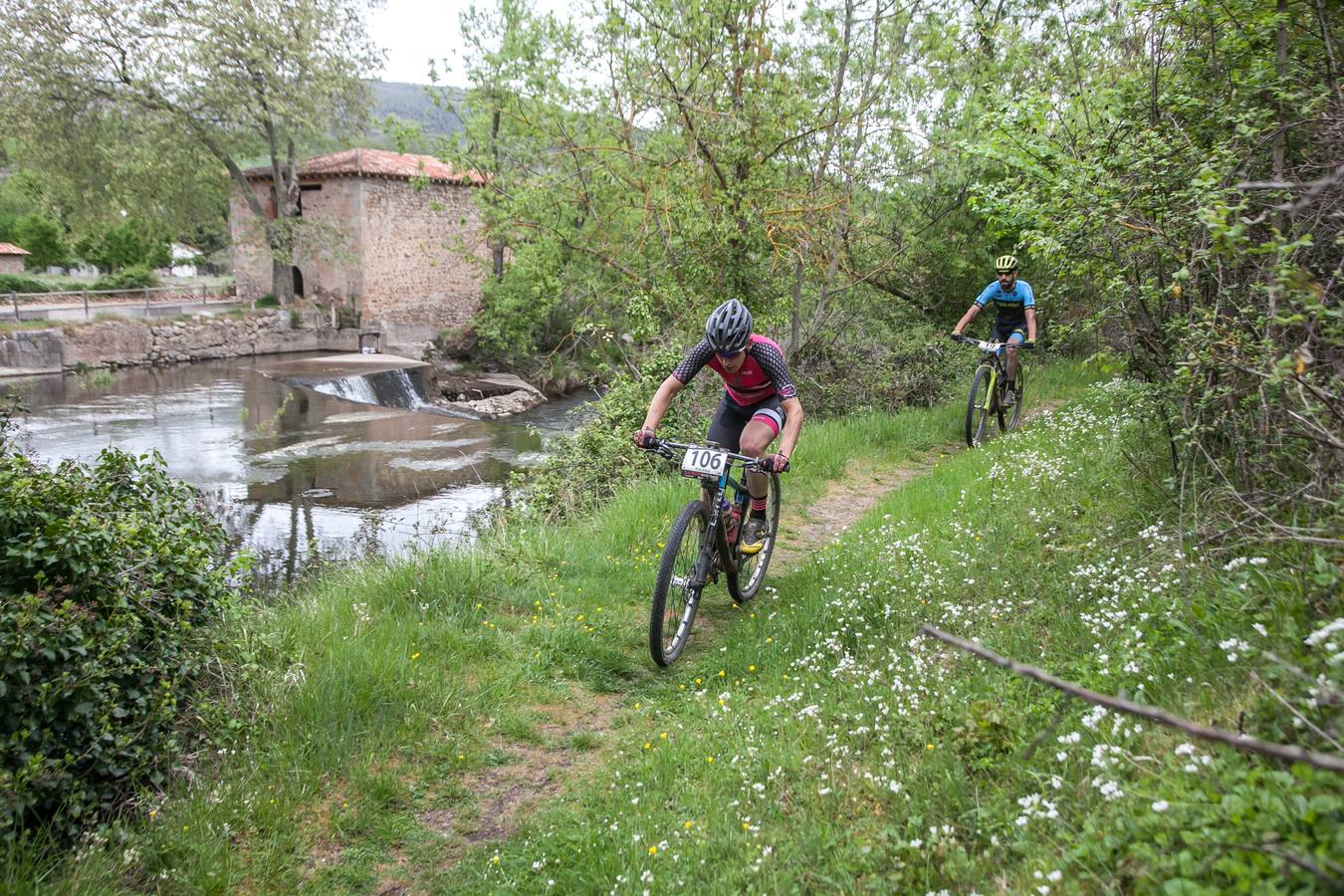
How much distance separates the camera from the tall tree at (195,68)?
2575 cm

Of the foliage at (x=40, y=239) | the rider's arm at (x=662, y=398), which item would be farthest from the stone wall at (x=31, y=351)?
the foliage at (x=40, y=239)

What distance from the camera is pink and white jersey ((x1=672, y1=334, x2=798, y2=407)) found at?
5590 mm

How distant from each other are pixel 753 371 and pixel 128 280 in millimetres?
45303

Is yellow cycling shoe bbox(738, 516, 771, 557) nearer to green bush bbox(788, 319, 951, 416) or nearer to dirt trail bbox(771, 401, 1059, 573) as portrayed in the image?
dirt trail bbox(771, 401, 1059, 573)

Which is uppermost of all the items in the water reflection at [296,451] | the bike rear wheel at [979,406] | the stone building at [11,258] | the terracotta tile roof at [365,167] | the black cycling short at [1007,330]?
the terracotta tile roof at [365,167]

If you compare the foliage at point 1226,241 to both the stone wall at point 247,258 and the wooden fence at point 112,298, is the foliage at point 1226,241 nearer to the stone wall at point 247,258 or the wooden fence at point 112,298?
the wooden fence at point 112,298

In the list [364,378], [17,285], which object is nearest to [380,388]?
[364,378]

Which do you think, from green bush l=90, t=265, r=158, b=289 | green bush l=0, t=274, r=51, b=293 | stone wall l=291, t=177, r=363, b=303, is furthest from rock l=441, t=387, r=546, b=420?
green bush l=90, t=265, r=158, b=289

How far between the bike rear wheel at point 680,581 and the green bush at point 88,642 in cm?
242

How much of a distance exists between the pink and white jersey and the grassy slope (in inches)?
55.0

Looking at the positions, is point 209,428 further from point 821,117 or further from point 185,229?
point 185,229

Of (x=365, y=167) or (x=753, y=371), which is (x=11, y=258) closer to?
(x=365, y=167)

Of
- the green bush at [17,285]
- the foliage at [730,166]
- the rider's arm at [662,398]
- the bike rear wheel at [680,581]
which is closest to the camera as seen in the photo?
the bike rear wheel at [680,581]

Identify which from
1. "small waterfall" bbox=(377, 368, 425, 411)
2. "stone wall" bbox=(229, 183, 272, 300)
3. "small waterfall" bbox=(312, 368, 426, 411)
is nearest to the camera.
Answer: "small waterfall" bbox=(312, 368, 426, 411)
